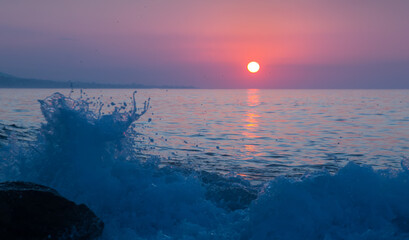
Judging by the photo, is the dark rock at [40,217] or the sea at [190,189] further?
the sea at [190,189]

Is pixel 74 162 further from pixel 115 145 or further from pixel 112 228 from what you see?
pixel 112 228

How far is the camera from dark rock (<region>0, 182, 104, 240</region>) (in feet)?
15.3

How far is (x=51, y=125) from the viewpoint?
8.11 m

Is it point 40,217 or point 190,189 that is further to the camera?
point 190,189

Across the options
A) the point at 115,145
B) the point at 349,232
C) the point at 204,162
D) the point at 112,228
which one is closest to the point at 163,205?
the point at 112,228

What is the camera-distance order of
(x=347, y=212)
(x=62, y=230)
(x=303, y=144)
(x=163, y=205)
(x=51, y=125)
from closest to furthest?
(x=62, y=230)
(x=347, y=212)
(x=163, y=205)
(x=51, y=125)
(x=303, y=144)

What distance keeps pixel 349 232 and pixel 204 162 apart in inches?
250

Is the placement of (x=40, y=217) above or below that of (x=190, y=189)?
above

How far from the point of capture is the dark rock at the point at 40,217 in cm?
467

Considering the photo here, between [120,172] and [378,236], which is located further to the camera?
[120,172]

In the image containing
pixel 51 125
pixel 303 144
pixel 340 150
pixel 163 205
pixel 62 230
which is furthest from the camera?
pixel 303 144

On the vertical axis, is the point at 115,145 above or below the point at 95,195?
above

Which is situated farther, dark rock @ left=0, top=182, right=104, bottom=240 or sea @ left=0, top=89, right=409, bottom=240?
sea @ left=0, top=89, right=409, bottom=240

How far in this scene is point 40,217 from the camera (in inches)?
190
